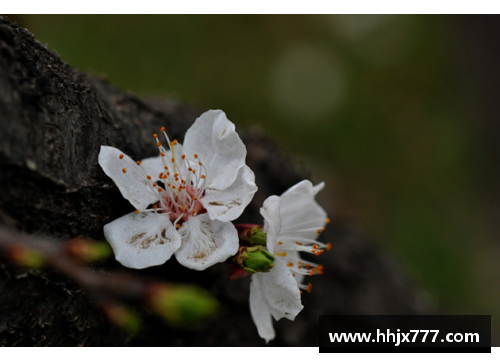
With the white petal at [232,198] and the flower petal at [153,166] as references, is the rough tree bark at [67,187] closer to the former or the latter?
the flower petal at [153,166]

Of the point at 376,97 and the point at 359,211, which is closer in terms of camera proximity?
the point at 359,211

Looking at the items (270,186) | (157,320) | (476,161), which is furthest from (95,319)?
(476,161)

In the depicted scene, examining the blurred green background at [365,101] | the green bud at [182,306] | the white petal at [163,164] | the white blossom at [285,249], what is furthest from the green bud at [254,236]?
the blurred green background at [365,101]

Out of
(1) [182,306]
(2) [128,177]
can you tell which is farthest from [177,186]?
(1) [182,306]

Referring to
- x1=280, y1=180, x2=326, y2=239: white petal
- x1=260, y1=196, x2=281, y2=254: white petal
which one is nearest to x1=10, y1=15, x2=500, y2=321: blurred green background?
x1=280, y1=180, x2=326, y2=239: white petal

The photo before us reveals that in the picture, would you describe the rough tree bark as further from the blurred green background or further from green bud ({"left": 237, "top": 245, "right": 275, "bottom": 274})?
the blurred green background
